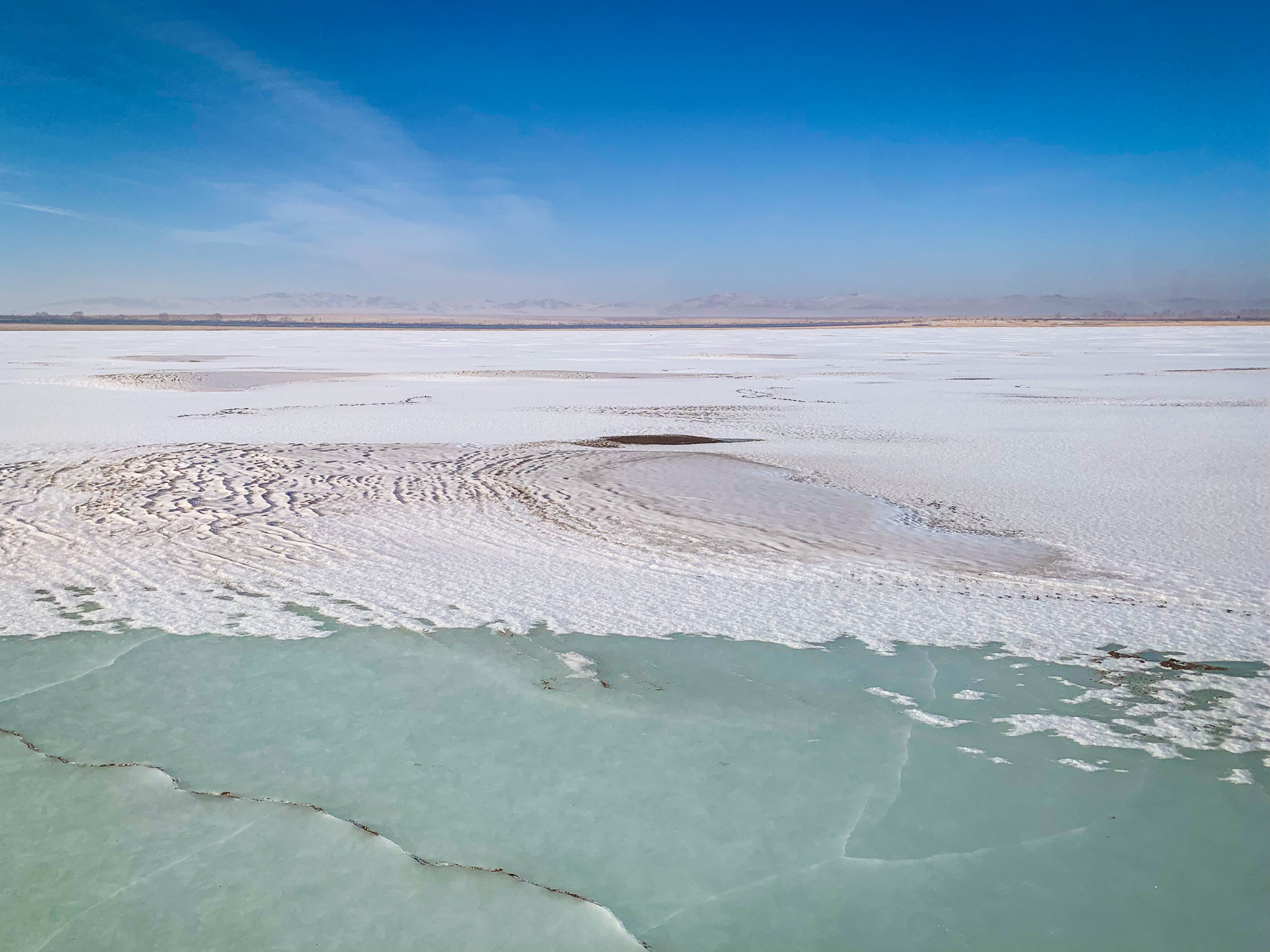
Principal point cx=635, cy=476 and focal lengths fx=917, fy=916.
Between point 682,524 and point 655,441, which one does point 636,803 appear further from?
point 655,441

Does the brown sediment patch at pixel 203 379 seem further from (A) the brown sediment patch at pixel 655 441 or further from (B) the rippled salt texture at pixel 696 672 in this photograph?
(A) the brown sediment patch at pixel 655 441

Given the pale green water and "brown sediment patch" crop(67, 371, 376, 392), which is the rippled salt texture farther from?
"brown sediment patch" crop(67, 371, 376, 392)

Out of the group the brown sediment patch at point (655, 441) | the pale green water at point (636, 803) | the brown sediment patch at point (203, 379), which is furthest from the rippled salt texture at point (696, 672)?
the brown sediment patch at point (203, 379)

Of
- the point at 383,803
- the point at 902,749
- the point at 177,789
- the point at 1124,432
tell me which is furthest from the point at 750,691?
the point at 1124,432

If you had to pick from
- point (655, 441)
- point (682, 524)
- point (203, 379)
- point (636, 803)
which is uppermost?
point (203, 379)

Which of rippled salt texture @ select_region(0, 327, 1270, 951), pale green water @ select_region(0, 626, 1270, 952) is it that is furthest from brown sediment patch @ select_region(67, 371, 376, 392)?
pale green water @ select_region(0, 626, 1270, 952)

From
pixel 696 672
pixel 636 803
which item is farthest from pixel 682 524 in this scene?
pixel 636 803

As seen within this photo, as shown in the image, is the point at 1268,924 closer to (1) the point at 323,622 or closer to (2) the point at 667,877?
(2) the point at 667,877
